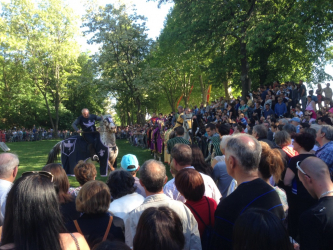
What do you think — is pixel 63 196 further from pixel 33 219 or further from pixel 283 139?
pixel 283 139

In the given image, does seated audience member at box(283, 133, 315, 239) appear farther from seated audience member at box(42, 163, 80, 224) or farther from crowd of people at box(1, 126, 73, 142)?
crowd of people at box(1, 126, 73, 142)

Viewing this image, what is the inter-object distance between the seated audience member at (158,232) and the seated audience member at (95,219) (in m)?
0.82

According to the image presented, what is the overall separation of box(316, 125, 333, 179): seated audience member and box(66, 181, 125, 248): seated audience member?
3236 millimetres

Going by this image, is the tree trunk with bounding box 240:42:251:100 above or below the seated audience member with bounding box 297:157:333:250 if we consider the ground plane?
above

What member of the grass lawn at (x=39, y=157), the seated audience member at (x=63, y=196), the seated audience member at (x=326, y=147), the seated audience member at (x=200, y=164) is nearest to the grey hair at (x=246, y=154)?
the seated audience member at (x=63, y=196)

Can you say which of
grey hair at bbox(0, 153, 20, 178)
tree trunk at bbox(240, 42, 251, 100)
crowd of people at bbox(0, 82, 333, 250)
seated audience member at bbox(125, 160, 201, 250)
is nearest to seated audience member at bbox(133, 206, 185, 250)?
crowd of people at bbox(0, 82, 333, 250)

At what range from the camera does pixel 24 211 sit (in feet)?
5.27

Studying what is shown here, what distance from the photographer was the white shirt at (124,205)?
318 cm

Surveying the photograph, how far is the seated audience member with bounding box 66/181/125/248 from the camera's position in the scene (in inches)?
99.5

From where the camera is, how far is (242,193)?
2268mm

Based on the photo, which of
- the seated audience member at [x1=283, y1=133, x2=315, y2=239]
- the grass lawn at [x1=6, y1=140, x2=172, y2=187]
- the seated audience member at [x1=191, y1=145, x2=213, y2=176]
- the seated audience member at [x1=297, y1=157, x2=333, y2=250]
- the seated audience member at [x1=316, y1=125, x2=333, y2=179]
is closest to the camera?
the seated audience member at [x1=297, y1=157, x2=333, y2=250]

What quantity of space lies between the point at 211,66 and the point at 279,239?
783 inches

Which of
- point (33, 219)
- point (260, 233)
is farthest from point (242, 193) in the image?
point (33, 219)

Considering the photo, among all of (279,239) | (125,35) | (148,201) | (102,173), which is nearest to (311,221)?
(279,239)
